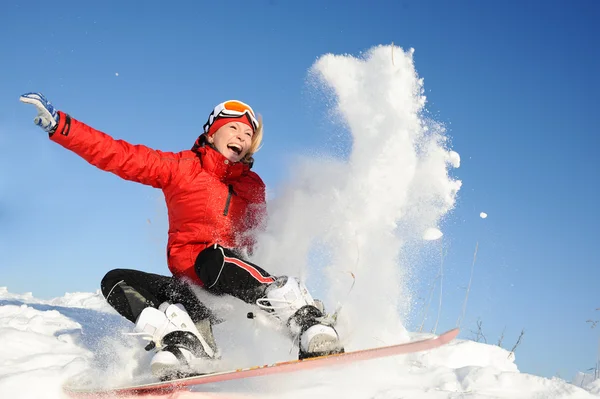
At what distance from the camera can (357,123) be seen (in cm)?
465

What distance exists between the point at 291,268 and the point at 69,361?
5.25ft

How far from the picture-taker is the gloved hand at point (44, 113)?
3113 mm

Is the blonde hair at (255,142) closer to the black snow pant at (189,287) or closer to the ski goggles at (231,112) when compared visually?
the ski goggles at (231,112)

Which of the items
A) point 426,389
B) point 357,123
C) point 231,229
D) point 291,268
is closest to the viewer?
point 426,389

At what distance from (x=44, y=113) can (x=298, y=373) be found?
6.96 ft

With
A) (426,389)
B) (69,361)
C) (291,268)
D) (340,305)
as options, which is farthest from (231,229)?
(426,389)

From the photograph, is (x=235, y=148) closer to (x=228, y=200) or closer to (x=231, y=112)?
(x=231, y=112)

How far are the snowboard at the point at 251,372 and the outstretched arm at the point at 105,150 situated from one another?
1.40 meters

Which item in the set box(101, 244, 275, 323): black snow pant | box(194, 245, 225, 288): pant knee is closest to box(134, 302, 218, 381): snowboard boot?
box(101, 244, 275, 323): black snow pant

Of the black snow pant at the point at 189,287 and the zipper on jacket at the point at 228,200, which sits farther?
the zipper on jacket at the point at 228,200

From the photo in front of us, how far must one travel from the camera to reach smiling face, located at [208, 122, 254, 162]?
12.9ft

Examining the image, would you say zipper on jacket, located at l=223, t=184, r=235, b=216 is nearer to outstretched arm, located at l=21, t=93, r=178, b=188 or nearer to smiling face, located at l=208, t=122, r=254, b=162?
smiling face, located at l=208, t=122, r=254, b=162

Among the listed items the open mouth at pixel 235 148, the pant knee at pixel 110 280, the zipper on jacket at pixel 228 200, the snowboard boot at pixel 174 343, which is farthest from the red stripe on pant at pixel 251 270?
the open mouth at pixel 235 148

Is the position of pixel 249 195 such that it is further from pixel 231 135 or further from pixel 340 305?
pixel 340 305
